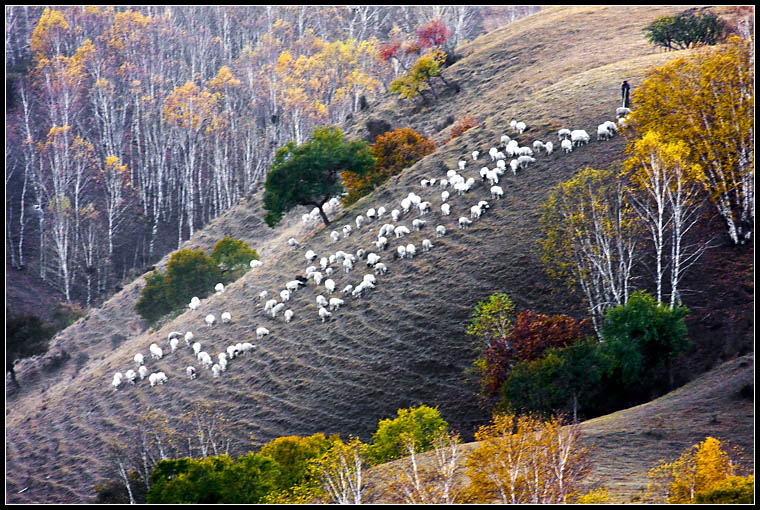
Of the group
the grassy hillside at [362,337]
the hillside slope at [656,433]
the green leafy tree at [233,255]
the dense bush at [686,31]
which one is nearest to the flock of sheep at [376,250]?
the grassy hillside at [362,337]

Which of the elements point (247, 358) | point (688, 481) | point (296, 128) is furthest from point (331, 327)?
point (296, 128)

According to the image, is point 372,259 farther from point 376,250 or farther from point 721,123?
point 721,123

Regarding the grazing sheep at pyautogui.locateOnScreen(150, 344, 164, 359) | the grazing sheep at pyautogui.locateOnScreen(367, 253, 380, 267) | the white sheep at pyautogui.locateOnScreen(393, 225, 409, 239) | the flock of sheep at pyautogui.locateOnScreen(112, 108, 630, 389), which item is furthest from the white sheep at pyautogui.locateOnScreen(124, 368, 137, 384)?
the white sheep at pyautogui.locateOnScreen(393, 225, 409, 239)

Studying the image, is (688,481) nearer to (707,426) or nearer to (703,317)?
(707,426)

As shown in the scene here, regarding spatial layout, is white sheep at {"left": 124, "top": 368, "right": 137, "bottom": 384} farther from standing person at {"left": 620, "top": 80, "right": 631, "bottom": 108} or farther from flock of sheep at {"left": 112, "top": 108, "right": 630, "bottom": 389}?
standing person at {"left": 620, "top": 80, "right": 631, "bottom": 108}

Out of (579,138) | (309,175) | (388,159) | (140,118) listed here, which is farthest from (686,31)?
(140,118)

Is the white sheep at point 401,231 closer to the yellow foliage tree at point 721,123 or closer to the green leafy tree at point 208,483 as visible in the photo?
the yellow foliage tree at point 721,123
